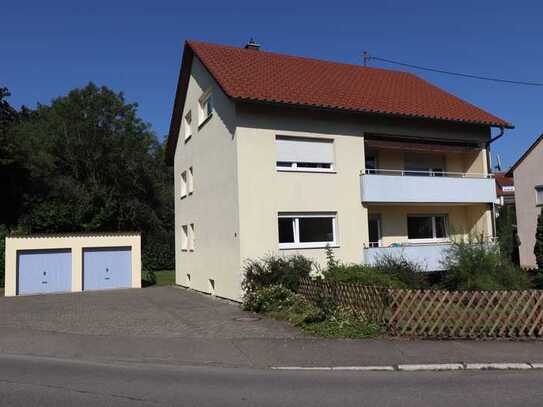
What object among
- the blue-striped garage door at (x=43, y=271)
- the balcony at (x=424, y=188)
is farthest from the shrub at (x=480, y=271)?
the blue-striped garage door at (x=43, y=271)

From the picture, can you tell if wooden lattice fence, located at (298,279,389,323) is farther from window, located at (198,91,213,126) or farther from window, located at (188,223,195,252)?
window, located at (188,223,195,252)

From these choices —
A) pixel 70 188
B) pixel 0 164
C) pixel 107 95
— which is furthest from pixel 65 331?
pixel 107 95

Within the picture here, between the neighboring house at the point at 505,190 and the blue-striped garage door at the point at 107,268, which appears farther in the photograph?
the neighboring house at the point at 505,190

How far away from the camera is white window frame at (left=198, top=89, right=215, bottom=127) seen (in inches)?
706

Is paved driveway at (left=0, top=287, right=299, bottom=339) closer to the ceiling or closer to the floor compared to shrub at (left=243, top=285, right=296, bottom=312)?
closer to the floor

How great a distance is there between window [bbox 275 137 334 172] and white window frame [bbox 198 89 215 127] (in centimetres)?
346

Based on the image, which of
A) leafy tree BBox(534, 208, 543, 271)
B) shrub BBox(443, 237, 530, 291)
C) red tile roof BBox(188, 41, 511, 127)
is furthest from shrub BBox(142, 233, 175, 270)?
shrub BBox(443, 237, 530, 291)

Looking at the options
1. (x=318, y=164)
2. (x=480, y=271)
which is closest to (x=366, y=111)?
(x=318, y=164)

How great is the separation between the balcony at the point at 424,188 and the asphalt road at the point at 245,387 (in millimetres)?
9659

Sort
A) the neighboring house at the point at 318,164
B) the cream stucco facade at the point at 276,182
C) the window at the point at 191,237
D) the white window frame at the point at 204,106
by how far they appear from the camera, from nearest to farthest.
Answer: the cream stucco facade at the point at 276,182
the neighboring house at the point at 318,164
the white window frame at the point at 204,106
the window at the point at 191,237

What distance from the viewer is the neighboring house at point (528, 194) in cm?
2652

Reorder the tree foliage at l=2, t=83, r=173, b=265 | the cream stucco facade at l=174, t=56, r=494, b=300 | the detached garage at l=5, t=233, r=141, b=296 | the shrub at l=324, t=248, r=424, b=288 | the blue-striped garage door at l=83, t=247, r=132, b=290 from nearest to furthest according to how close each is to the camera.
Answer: the shrub at l=324, t=248, r=424, b=288
the cream stucco facade at l=174, t=56, r=494, b=300
the detached garage at l=5, t=233, r=141, b=296
the blue-striped garage door at l=83, t=247, r=132, b=290
the tree foliage at l=2, t=83, r=173, b=265

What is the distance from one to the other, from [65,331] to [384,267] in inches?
329

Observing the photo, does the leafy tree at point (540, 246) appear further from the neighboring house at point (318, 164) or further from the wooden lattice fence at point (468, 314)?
the wooden lattice fence at point (468, 314)
